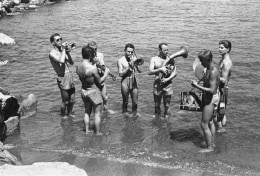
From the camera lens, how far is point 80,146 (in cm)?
914

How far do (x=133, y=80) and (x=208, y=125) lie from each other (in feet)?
9.19

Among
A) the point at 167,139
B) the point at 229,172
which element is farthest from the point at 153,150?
the point at 229,172

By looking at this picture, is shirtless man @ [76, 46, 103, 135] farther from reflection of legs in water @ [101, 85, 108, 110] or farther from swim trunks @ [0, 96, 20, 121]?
swim trunks @ [0, 96, 20, 121]

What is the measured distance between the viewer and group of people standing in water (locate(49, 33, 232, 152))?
8195 mm

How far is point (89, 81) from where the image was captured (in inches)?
352

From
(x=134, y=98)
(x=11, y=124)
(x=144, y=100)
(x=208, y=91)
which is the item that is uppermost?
(x=208, y=91)

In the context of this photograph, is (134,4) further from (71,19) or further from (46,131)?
(46,131)

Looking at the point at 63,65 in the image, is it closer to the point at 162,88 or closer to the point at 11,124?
the point at 11,124

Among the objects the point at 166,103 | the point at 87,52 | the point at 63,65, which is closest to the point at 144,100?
the point at 166,103

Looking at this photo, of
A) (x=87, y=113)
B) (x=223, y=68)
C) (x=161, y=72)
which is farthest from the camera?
(x=161, y=72)

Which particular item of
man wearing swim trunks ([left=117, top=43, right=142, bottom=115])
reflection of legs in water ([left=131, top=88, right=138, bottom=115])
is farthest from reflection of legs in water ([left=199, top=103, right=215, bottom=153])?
reflection of legs in water ([left=131, top=88, right=138, bottom=115])

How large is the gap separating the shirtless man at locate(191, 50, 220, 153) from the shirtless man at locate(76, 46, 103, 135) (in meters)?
2.60

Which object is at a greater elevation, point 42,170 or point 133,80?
point 133,80

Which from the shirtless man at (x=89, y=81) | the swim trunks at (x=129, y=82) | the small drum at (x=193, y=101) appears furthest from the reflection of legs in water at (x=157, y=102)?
the shirtless man at (x=89, y=81)
